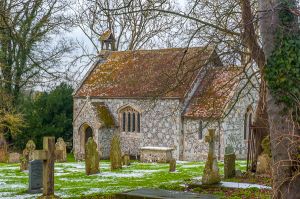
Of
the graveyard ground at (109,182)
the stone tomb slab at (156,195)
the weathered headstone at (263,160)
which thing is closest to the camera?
the stone tomb slab at (156,195)

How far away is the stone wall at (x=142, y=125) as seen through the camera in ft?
89.0

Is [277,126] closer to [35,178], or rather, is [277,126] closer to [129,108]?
[35,178]

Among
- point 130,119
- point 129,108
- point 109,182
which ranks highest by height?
point 129,108

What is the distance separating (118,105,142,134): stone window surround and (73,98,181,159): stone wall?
0.21 metres

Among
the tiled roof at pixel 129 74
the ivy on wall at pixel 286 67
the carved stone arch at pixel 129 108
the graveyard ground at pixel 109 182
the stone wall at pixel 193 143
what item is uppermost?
the tiled roof at pixel 129 74

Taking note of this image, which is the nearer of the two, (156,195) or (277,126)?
(277,126)

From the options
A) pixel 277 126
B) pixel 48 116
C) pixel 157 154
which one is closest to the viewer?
pixel 277 126

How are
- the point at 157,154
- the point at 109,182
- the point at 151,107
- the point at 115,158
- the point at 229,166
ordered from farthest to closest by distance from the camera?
the point at 151,107 < the point at 157,154 < the point at 115,158 < the point at 229,166 < the point at 109,182

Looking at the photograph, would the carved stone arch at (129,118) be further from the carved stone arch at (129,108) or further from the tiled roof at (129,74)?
the tiled roof at (129,74)

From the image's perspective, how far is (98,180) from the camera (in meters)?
16.2

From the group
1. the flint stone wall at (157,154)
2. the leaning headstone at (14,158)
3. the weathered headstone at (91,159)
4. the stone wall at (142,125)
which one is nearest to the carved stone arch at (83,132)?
the stone wall at (142,125)

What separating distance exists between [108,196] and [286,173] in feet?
17.2

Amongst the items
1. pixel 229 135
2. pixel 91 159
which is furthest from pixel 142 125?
pixel 91 159

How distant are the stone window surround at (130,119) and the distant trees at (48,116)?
181 inches
